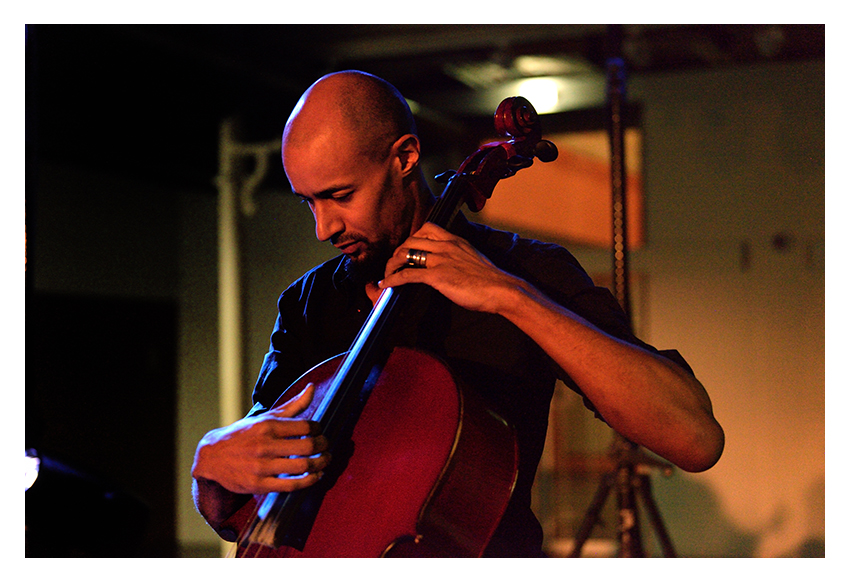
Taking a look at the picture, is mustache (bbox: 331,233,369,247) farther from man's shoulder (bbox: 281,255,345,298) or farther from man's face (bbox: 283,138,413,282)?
man's shoulder (bbox: 281,255,345,298)

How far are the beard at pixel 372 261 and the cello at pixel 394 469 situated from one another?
6.8 inches

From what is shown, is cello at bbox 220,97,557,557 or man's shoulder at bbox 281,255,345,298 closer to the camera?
cello at bbox 220,97,557,557

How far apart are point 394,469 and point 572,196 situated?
13.9 feet

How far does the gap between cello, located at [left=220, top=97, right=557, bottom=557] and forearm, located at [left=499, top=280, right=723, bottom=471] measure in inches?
4.8

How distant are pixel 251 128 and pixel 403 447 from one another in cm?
314

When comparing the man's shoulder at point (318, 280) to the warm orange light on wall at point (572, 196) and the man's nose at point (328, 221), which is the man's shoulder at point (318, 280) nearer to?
the man's nose at point (328, 221)

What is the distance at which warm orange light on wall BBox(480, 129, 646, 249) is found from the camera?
4.56m

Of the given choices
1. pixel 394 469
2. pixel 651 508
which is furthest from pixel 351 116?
pixel 651 508

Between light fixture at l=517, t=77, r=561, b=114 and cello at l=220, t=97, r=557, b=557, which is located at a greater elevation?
light fixture at l=517, t=77, r=561, b=114

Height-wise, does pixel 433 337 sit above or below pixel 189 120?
below

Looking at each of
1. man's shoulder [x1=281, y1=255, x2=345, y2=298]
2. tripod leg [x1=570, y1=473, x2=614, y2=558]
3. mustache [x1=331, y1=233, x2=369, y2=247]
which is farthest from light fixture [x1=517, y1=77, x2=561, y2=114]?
mustache [x1=331, y1=233, x2=369, y2=247]

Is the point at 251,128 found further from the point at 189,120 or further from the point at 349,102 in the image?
the point at 349,102
